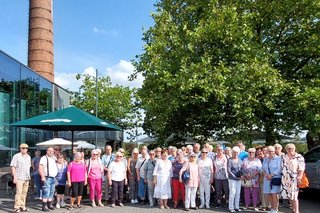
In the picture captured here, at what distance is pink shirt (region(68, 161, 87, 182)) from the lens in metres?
11.9

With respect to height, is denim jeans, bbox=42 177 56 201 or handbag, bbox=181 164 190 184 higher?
handbag, bbox=181 164 190 184

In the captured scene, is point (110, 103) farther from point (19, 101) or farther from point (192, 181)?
point (192, 181)

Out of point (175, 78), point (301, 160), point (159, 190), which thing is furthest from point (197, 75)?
point (301, 160)

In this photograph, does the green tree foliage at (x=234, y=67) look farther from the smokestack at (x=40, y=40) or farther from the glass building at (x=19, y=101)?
the smokestack at (x=40, y=40)

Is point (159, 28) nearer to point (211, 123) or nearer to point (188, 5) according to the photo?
point (188, 5)

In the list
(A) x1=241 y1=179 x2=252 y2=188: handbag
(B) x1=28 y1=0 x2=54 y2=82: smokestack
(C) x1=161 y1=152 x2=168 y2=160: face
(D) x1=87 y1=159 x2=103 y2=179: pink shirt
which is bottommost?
(A) x1=241 y1=179 x2=252 y2=188: handbag

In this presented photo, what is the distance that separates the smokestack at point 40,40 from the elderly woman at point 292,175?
34.4m

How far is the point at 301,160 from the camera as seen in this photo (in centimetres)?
998

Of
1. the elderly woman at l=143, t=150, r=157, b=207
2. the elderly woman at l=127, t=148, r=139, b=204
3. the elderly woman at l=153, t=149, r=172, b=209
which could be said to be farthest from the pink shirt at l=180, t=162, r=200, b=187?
the elderly woman at l=127, t=148, r=139, b=204

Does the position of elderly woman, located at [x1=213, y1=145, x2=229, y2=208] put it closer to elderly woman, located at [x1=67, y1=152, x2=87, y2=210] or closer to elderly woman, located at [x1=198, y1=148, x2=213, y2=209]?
elderly woman, located at [x1=198, y1=148, x2=213, y2=209]

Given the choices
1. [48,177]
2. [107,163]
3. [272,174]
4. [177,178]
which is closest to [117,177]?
[107,163]

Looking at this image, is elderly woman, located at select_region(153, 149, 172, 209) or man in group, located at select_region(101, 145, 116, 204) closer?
elderly woman, located at select_region(153, 149, 172, 209)

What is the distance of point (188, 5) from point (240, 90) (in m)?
5.46

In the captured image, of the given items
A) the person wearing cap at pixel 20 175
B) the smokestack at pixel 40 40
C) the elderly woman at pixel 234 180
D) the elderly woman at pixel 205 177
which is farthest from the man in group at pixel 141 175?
the smokestack at pixel 40 40
